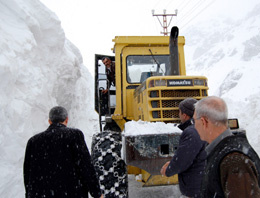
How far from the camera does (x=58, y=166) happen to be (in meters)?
2.09

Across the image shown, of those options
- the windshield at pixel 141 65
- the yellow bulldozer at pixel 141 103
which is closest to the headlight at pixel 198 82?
the yellow bulldozer at pixel 141 103

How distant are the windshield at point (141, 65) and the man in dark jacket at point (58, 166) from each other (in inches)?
110

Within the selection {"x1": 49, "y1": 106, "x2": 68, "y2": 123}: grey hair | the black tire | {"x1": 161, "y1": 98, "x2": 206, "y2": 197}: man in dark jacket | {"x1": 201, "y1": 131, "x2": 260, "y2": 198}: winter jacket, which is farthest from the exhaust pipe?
{"x1": 201, "y1": 131, "x2": 260, "y2": 198}: winter jacket

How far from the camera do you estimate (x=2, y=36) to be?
5.76 m

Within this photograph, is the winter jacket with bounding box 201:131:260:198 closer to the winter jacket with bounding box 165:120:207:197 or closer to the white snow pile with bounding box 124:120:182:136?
the winter jacket with bounding box 165:120:207:197

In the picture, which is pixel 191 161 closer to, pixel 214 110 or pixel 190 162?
pixel 190 162

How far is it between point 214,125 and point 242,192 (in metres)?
0.40

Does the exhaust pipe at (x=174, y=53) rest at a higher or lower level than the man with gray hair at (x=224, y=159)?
higher

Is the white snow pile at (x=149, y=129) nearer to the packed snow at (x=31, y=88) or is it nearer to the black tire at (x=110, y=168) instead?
the black tire at (x=110, y=168)

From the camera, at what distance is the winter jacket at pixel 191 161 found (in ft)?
6.52

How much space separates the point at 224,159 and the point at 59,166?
152cm

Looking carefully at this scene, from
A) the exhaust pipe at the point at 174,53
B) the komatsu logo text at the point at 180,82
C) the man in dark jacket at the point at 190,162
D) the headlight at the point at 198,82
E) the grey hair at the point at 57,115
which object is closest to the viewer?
the man in dark jacket at the point at 190,162

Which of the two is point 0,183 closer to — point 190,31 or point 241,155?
point 241,155

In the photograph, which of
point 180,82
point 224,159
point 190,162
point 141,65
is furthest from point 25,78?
point 224,159
